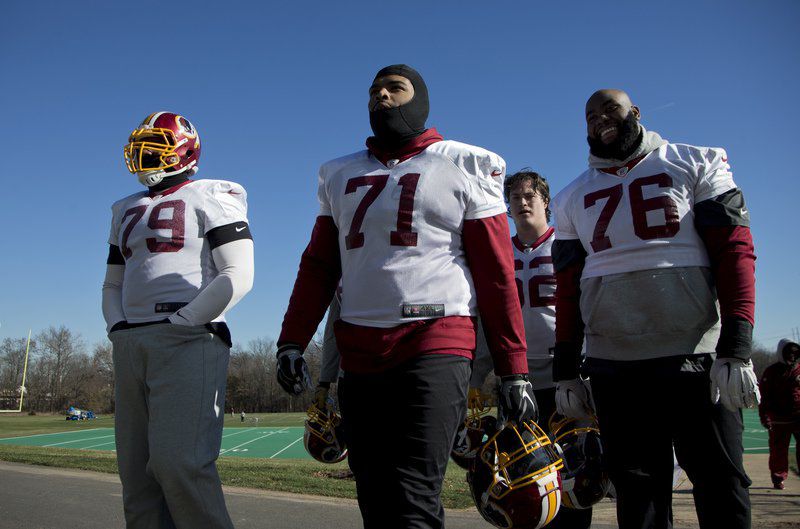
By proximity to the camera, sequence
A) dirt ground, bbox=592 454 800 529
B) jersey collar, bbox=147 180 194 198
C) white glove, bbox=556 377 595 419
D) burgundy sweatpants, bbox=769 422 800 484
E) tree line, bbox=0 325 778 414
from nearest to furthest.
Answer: white glove, bbox=556 377 595 419 → jersey collar, bbox=147 180 194 198 → dirt ground, bbox=592 454 800 529 → burgundy sweatpants, bbox=769 422 800 484 → tree line, bbox=0 325 778 414

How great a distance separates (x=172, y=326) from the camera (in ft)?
11.4

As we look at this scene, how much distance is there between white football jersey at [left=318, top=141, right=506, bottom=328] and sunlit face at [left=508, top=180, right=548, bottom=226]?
232 cm

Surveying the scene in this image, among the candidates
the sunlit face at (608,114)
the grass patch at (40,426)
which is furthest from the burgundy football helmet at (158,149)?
the grass patch at (40,426)

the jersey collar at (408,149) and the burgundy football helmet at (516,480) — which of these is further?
the jersey collar at (408,149)

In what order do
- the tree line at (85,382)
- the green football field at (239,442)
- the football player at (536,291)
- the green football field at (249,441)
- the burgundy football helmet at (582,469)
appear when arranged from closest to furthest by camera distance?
the burgundy football helmet at (582,469)
the football player at (536,291)
the green football field at (249,441)
the green football field at (239,442)
the tree line at (85,382)

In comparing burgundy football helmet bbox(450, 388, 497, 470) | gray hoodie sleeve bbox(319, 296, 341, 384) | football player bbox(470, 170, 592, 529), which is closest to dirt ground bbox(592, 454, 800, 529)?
burgundy football helmet bbox(450, 388, 497, 470)

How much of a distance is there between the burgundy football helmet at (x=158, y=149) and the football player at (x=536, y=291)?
224cm

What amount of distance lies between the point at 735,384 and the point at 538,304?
2.19 meters

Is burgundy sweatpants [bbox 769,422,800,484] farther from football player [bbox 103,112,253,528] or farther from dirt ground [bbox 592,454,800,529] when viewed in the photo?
football player [bbox 103,112,253,528]

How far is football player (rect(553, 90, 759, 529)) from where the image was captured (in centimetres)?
274

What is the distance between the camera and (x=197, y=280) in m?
3.68

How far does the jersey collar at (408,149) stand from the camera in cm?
292

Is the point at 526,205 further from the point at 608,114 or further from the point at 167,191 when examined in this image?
the point at 167,191

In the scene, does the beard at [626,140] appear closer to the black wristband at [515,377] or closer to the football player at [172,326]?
the black wristband at [515,377]
